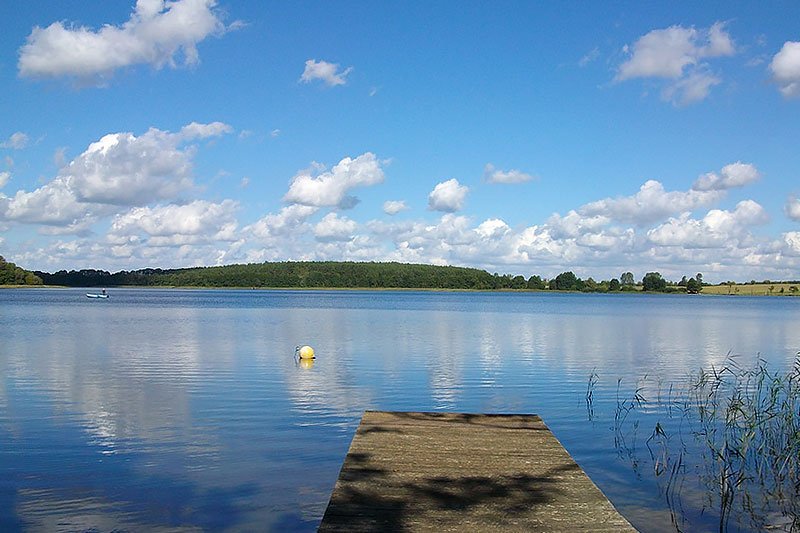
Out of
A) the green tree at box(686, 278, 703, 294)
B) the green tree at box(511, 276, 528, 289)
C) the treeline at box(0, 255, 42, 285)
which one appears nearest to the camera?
the treeline at box(0, 255, 42, 285)

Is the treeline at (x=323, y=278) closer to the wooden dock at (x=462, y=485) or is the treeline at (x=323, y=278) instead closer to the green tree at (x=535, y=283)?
the green tree at (x=535, y=283)

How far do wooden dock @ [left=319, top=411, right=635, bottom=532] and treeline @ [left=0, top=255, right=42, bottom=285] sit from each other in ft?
484

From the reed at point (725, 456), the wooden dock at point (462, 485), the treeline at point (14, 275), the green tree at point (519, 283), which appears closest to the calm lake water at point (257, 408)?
the reed at point (725, 456)

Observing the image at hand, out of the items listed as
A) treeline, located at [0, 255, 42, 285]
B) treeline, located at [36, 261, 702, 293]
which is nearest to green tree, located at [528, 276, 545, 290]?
treeline, located at [36, 261, 702, 293]

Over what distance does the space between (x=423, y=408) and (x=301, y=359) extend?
924 cm

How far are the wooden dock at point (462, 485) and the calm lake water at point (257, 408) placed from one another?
33.2 inches

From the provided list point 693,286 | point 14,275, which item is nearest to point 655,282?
point 693,286

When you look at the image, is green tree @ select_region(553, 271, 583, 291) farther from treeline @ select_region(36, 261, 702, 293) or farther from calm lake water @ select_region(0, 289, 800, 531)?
calm lake water @ select_region(0, 289, 800, 531)

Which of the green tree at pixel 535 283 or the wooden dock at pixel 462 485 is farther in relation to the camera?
the green tree at pixel 535 283

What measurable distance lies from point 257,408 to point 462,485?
817cm

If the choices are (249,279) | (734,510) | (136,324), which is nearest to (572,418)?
(734,510)

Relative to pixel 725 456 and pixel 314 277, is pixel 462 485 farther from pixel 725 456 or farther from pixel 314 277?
pixel 314 277

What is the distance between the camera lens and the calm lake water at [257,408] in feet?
29.1

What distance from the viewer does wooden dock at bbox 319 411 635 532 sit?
266 inches
